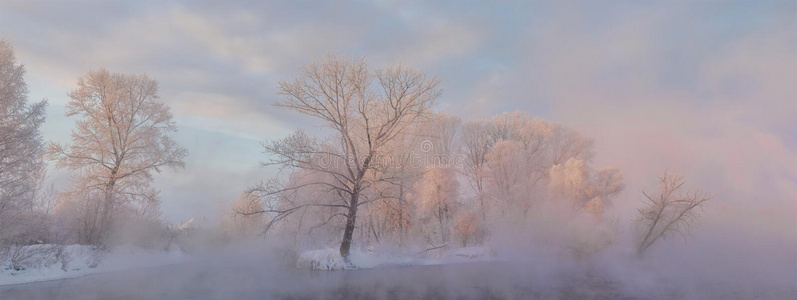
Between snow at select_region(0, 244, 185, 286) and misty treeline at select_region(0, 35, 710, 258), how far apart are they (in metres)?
0.76

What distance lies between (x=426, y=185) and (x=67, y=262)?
1035 inches

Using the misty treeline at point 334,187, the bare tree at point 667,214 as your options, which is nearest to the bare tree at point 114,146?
the misty treeline at point 334,187

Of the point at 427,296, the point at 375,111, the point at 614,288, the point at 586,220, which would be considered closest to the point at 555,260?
the point at 586,220

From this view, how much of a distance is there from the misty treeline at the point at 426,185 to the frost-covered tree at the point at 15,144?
9.58 meters

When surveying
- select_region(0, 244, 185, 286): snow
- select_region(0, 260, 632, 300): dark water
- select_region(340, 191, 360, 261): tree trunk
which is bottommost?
select_region(0, 260, 632, 300): dark water

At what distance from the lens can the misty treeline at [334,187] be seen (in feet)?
74.2

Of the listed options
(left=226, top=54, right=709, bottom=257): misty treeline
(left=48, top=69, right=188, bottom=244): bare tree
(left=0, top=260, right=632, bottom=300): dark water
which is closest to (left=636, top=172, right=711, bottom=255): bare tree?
(left=226, top=54, right=709, bottom=257): misty treeline

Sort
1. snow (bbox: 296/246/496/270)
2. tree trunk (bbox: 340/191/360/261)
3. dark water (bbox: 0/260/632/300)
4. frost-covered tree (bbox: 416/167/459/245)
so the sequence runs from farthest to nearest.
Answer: frost-covered tree (bbox: 416/167/459/245), snow (bbox: 296/246/496/270), tree trunk (bbox: 340/191/360/261), dark water (bbox: 0/260/632/300)

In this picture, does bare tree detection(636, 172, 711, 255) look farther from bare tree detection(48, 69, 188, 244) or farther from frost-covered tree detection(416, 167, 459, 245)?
bare tree detection(48, 69, 188, 244)

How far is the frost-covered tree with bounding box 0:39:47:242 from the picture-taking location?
60.6 ft

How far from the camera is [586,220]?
40.0 m

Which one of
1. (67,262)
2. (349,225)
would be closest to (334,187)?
(349,225)

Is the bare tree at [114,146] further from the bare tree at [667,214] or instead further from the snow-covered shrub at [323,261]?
the bare tree at [667,214]

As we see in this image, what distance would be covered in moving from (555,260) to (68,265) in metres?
35.3
